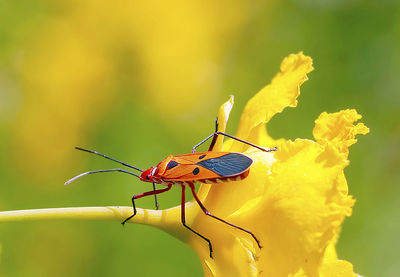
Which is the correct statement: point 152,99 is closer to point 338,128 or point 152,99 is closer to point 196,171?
point 196,171

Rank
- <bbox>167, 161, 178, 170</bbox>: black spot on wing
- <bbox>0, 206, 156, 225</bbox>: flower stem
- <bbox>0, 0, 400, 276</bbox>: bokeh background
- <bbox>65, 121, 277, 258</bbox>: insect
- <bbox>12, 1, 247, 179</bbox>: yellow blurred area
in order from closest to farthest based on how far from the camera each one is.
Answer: <bbox>0, 206, 156, 225</bbox>: flower stem → <bbox>65, 121, 277, 258</bbox>: insect → <bbox>167, 161, 178, 170</bbox>: black spot on wing → <bbox>0, 0, 400, 276</bbox>: bokeh background → <bbox>12, 1, 247, 179</bbox>: yellow blurred area

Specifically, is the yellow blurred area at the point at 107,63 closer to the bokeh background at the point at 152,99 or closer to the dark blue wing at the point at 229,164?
the bokeh background at the point at 152,99

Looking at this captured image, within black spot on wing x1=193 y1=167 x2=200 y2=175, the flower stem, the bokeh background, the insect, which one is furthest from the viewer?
the bokeh background

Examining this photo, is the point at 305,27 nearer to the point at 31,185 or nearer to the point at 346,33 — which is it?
the point at 346,33

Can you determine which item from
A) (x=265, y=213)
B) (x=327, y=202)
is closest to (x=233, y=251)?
(x=265, y=213)

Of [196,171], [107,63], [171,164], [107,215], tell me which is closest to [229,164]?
[196,171]

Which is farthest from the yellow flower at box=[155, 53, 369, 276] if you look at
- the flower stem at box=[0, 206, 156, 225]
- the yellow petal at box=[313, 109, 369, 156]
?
the flower stem at box=[0, 206, 156, 225]

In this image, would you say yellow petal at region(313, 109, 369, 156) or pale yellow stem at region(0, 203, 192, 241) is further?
yellow petal at region(313, 109, 369, 156)

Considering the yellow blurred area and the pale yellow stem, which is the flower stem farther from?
→ the yellow blurred area
